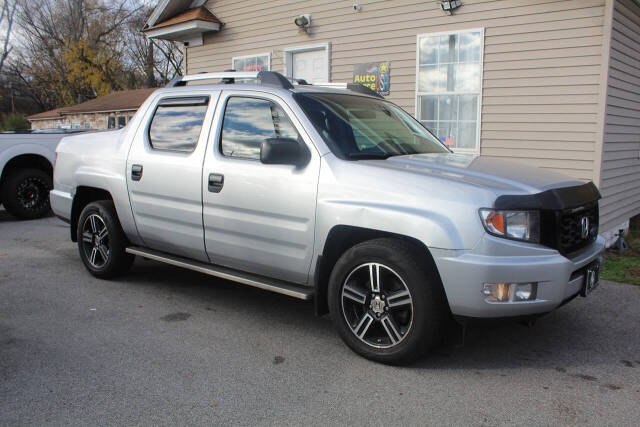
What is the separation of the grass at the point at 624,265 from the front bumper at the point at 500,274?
3137 millimetres

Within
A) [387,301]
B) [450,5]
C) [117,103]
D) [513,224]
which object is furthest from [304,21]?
[117,103]

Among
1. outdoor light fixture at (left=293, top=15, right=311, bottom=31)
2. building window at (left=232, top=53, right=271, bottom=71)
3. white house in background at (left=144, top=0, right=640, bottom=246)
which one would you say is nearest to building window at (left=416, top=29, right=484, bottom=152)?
white house in background at (left=144, top=0, right=640, bottom=246)

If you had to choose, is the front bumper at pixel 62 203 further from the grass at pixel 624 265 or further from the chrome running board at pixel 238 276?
the grass at pixel 624 265

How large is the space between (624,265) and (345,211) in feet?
15.0

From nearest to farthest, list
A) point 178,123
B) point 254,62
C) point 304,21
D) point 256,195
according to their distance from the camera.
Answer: point 256,195, point 178,123, point 304,21, point 254,62

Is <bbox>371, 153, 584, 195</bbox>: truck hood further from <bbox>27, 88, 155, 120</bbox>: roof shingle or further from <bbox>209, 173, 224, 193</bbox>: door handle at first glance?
<bbox>27, 88, 155, 120</bbox>: roof shingle

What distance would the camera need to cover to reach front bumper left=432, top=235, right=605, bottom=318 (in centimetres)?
322

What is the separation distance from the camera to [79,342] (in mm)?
3990

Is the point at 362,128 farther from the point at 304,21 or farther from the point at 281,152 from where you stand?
the point at 304,21

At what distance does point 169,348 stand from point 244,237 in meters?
0.96

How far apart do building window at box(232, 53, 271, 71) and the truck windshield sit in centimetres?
659

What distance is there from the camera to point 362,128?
4.31 m

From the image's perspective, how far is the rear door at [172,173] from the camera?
180 inches

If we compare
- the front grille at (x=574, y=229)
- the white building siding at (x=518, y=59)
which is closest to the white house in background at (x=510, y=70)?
the white building siding at (x=518, y=59)
